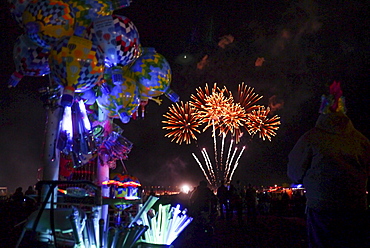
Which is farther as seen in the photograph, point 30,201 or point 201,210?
point 30,201

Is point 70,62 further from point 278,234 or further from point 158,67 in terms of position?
point 278,234

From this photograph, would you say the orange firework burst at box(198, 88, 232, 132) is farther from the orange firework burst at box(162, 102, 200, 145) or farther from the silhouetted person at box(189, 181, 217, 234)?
the silhouetted person at box(189, 181, 217, 234)

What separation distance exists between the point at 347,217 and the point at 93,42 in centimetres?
384

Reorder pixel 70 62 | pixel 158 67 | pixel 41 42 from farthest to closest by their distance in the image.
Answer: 1. pixel 158 67
2. pixel 41 42
3. pixel 70 62

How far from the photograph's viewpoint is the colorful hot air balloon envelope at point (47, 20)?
422 centimetres

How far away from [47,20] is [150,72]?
1.87m

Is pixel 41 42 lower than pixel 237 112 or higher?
lower

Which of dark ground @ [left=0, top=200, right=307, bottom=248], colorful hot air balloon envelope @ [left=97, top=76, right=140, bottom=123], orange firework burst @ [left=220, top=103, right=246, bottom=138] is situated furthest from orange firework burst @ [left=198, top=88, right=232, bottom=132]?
colorful hot air balloon envelope @ [left=97, top=76, right=140, bottom=123]

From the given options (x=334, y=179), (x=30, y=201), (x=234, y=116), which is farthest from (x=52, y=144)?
(x=234, y=116)

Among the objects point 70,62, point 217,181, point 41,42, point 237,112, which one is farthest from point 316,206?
point 217,181

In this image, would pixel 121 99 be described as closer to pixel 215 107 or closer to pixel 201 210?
pixel 201 210

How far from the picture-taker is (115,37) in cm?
459

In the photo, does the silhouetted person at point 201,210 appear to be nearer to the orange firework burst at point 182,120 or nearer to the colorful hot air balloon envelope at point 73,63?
the colorful hot air balloon envelope at point 73,63

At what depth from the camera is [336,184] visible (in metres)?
2.61
